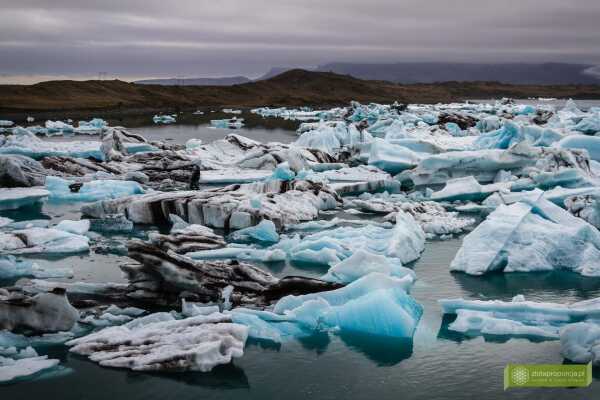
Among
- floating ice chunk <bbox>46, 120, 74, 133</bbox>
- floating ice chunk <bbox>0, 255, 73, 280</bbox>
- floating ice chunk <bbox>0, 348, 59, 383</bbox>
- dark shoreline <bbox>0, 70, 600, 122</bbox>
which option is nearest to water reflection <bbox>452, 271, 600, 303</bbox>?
floating ice chunk <bbox>0, 348, 59, 383</bbox>

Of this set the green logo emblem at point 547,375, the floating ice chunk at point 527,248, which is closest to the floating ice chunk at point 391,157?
the floating ice chunk at point 527,248

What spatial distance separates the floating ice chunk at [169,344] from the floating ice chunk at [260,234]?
13.3ft

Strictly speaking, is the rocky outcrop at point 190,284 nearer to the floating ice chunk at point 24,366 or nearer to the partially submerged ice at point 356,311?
the partially submerged ice at point 356,311

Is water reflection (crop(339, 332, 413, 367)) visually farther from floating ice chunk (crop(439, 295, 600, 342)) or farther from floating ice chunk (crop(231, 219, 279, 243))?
floating ice chunk (crop(231, 219, 279, 243))

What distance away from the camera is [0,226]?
11.4 metres

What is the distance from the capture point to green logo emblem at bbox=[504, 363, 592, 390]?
564cm

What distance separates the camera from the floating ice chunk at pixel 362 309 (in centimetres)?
657

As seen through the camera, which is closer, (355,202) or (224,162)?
(355,202)

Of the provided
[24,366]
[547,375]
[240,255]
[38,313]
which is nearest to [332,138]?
[240,255]

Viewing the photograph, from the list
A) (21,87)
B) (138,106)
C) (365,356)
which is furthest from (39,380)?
(21,87)

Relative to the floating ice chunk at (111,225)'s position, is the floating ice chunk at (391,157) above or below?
above

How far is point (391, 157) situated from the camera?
18422mm

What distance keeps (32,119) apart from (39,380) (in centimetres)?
4119

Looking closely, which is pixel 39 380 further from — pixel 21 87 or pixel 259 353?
pixel 21 87
